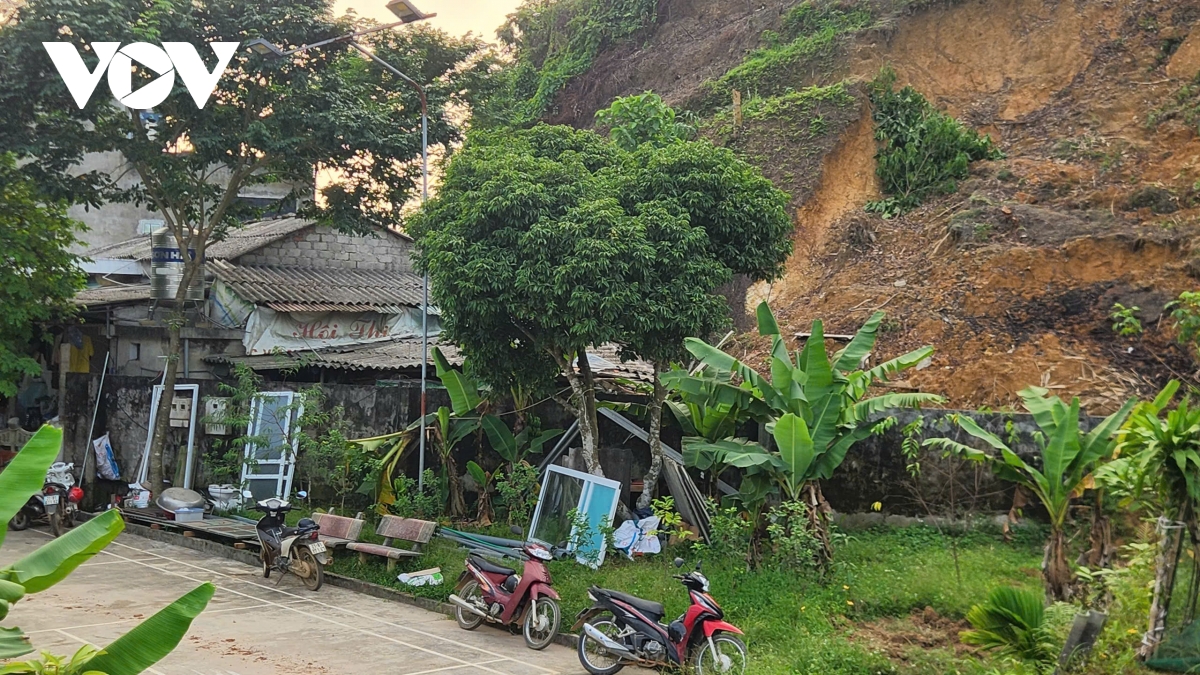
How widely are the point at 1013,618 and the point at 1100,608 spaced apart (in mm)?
1083

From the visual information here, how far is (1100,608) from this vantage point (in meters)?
7.91

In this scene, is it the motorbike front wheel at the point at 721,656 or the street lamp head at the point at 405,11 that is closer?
the motorbike front wheel at the point at 721,656

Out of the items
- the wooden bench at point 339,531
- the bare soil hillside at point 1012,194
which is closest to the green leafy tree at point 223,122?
the wooden bench at point 339,531

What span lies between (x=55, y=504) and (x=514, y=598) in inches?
342

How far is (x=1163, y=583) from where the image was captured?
7.11 meters

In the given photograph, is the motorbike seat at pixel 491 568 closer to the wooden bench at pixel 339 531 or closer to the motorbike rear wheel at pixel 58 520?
the wooden bench at pixel 339 531

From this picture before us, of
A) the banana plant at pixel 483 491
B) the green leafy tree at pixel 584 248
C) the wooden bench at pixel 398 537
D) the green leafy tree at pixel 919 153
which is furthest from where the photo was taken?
the green leafy tree at pixel 919 153

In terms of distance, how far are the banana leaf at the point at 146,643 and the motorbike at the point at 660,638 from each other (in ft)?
15.1

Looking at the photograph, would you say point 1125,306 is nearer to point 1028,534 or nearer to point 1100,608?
point 1028,534

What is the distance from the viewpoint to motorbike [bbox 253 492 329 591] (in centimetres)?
1159

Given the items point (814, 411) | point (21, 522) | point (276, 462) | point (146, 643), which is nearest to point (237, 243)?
point (276, 462)

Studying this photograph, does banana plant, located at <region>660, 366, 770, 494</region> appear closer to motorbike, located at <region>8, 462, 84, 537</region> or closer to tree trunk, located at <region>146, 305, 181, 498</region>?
tree trunk, located at <region>146, 305, 181, 498</region>

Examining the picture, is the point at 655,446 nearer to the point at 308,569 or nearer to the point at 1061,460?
the point at 308,569

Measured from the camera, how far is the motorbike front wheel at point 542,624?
9172 millimetres
